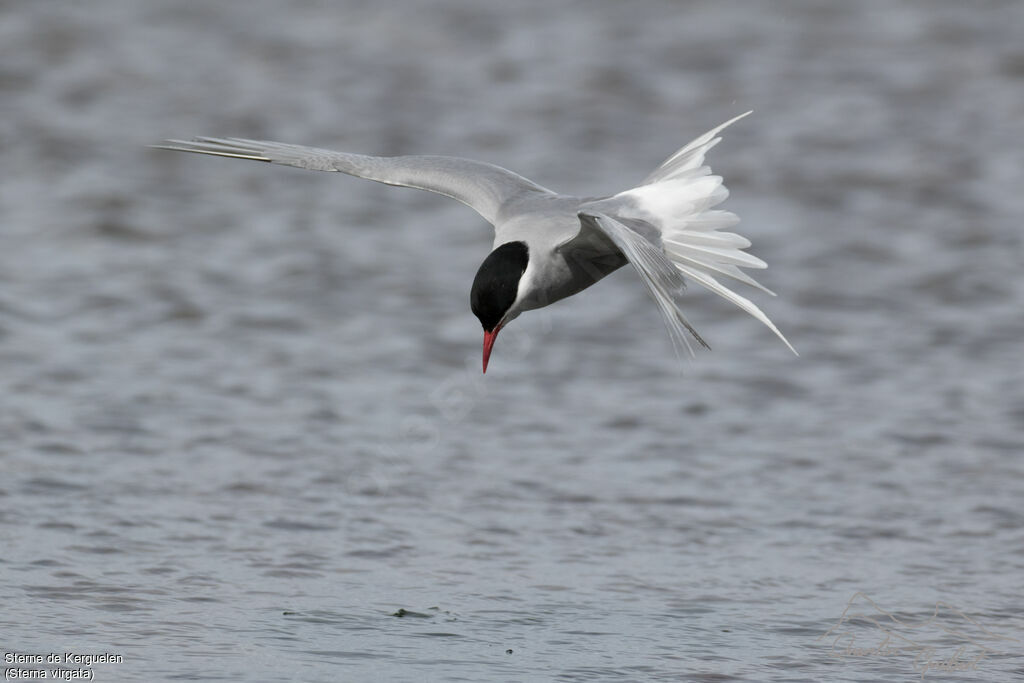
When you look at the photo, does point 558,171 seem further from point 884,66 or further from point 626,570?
point 626,570

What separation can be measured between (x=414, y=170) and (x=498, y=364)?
2.26 meters

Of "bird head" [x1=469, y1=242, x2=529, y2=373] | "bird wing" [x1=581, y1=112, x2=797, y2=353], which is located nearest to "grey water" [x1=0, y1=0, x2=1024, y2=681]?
"bird head" [x1=469, y1=242, x2=529, y2=373]

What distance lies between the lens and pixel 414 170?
512 cm

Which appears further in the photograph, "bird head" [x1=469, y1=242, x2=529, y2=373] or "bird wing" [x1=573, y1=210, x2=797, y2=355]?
"bird head" [x1=469, y1=242, x2=529, y2=373]

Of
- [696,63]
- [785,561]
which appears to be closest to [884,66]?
[696,63]

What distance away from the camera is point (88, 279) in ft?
26.6

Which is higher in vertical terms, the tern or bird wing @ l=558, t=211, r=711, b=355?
the tern

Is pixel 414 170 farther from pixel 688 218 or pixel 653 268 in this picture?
pixel 653 268

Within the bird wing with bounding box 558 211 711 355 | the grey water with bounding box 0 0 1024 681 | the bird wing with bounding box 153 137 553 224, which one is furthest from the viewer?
the bird wing with bounding box 153 137 553 224

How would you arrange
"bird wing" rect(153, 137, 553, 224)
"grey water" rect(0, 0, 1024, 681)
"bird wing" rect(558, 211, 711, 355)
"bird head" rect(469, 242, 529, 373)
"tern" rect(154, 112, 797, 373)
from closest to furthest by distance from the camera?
1. "bird wing" rect(558, 211, 711, 355)
2. "tern" rect(154, 112, 797, 373)
3. "bird head" rect(469, 242, 529, 373)
4. "grey water" rect(0, 0, 1024, 681)
5. "bird wing" rect(153, 137, 553, 224)

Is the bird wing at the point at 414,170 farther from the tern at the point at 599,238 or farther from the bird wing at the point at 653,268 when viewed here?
the bird wing at the point at 653,268

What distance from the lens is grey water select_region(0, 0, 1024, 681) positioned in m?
4.71

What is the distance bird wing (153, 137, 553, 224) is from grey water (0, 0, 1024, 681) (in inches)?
45.1

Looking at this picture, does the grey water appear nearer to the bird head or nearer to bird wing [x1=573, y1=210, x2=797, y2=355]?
the bird head
